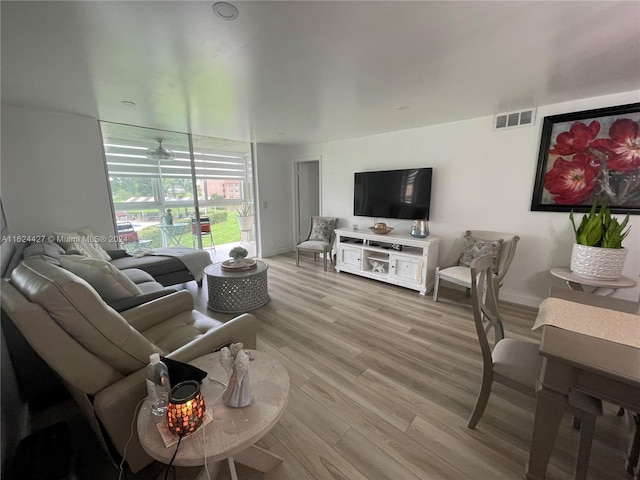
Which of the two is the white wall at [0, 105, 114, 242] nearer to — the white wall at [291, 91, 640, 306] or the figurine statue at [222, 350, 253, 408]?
the figurine statue at [222, 350, 253, 408]

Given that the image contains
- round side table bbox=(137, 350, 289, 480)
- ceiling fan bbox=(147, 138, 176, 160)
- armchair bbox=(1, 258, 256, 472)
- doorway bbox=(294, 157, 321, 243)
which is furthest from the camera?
doorway bbox=(294, 157, 321, 243)

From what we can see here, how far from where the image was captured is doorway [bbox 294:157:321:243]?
18.2 ft

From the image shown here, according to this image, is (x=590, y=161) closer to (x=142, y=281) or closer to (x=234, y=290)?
(x=234, y=290)

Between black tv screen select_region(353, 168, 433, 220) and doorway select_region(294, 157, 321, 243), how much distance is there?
5.21ft

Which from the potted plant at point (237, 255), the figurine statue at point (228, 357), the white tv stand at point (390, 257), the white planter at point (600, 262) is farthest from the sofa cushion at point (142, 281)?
the white planter at point (600, 262)

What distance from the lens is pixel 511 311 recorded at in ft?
9.62

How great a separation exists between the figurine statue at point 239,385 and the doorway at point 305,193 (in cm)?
483

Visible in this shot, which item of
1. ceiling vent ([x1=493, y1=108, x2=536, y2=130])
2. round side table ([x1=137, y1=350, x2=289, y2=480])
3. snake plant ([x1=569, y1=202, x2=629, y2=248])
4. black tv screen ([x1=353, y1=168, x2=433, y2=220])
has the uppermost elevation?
ceiling vent ([x1=493, y1=108, x2=536, y2=130])

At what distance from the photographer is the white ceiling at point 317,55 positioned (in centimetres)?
133

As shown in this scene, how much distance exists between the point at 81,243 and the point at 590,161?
545cm

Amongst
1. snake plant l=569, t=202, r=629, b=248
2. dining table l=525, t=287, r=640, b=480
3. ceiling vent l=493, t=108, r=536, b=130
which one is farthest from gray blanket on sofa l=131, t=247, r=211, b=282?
snake plant l=569, t=202, r=629, b=248

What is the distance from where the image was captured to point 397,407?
166cm

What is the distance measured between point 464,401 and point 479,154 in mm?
2832

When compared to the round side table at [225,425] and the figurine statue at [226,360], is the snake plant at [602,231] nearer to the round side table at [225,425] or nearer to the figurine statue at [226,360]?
the round side table at [225,425]
